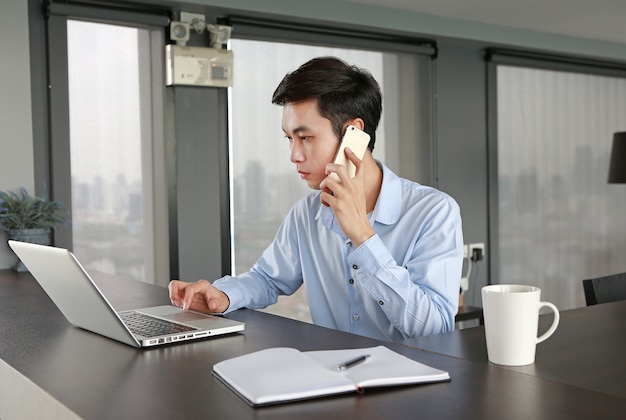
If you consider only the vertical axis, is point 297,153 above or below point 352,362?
above

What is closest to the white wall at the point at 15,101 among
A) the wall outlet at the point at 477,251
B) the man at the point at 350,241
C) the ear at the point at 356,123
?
the man at the point at 350,241

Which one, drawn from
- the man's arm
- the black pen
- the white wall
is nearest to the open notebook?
the black pen

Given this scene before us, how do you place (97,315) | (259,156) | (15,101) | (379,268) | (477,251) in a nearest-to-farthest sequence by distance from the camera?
1. (97,315)
2. (379,268)
3. (15,101)
4. (259,156)
5. (477,251)

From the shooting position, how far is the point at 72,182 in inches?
144

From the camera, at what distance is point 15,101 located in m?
3.26

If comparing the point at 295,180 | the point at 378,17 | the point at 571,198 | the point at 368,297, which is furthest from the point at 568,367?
the point at 571,198

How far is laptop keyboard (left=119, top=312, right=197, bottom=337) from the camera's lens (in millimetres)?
1458

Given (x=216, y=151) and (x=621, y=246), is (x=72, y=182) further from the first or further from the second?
(x=621, y=246)

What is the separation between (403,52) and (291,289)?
2810 mm

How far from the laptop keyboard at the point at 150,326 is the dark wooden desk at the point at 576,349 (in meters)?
0.47

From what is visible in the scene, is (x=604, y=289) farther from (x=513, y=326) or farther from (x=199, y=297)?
(x=199, y=297)

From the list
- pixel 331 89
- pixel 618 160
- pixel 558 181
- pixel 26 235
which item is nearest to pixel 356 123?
pixel 331 89

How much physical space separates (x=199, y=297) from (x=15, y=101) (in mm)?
1926

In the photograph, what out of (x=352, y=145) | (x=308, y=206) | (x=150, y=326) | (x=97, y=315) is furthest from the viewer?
(x=308, y=206)
